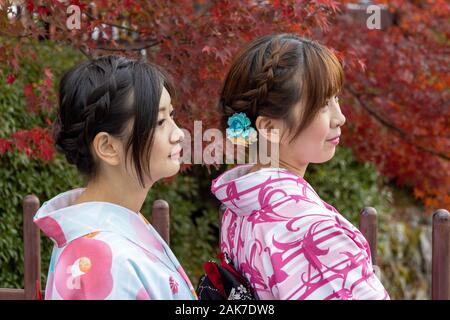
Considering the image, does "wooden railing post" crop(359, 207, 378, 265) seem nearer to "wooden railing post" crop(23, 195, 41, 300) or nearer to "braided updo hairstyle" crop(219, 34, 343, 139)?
"braided updo hairstyle" crop(219, 34, 343, 139)

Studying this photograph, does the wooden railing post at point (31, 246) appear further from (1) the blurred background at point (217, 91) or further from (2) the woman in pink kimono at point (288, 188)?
(2) the woman in pink kimono at point (288, 188)

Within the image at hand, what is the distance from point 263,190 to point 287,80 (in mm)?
322

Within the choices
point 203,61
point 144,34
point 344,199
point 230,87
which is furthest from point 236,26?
point 344,199

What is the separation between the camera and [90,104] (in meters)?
1.90

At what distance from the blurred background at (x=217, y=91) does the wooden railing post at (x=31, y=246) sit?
304 mm

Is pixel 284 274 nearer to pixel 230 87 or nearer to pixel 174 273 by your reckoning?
pixel 174 273

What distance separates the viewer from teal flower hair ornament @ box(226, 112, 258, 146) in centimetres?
A: 216

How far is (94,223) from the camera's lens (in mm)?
1844

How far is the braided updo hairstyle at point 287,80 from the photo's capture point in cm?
209

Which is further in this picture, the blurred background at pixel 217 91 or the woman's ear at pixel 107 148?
the blurred background at pixel 217 91

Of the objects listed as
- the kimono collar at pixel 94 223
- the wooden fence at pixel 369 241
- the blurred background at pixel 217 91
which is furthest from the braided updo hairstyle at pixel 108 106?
the blurred background at pixel 217 91

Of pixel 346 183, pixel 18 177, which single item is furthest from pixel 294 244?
pixel 346 183

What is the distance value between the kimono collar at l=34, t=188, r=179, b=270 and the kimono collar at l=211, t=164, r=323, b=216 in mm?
292

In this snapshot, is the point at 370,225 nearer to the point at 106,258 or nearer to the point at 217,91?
the point at 217,91
